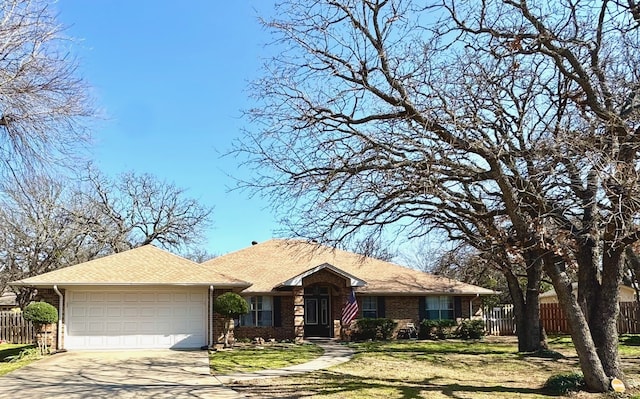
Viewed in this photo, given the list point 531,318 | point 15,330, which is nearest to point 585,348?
point 531,318

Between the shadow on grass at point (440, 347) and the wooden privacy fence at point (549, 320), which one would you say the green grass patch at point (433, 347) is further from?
the wooden privacy fence at point (549, 320)

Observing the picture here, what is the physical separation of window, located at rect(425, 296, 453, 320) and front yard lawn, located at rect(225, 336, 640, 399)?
215 inches

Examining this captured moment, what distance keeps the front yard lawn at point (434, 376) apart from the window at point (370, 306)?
5046 mm

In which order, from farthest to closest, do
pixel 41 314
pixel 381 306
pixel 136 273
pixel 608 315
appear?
pixel 381 306, pixel 136 273, pixel 41 314, pixel 608 315

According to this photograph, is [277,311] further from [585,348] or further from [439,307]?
[585,348]

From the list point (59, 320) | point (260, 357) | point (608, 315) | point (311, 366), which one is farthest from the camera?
point (59, 320)

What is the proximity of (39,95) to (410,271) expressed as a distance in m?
22.6

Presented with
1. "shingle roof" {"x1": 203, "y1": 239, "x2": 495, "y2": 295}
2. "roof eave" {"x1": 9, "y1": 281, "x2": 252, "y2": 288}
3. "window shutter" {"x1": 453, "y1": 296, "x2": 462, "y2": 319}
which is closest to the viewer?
"roof eave" {"x1": 9, "y1": 281, "x2": 252, "y2": 288}

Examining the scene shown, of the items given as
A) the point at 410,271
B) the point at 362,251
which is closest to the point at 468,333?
the point at 410,271

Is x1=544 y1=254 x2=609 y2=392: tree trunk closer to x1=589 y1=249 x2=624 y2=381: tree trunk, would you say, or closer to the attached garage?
x1=589 y1=249 x2=624 y2=381: tree trunk

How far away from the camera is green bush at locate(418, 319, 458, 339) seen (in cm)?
2538

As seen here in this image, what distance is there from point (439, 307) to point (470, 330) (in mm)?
1711

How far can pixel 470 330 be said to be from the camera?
25.8 meters

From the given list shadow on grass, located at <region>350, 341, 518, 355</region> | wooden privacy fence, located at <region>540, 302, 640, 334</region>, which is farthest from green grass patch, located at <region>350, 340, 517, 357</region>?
wooden privacy fence, located at <region>540, 302, 640, 334</region>
